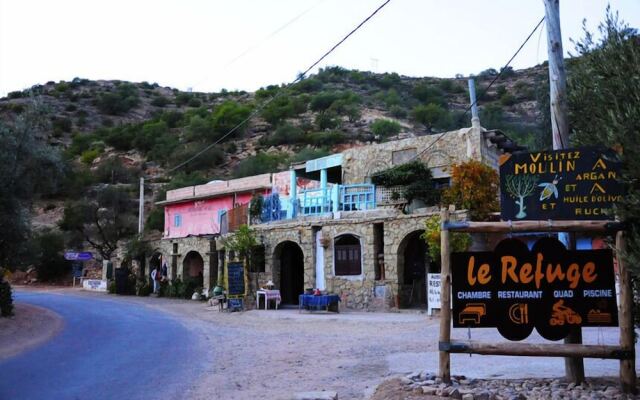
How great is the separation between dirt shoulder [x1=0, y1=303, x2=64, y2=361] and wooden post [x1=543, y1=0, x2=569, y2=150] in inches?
430

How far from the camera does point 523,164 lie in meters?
7.35

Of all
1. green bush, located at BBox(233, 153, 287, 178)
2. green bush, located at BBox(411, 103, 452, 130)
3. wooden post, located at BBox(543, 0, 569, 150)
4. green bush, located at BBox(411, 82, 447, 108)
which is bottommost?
wooden post, located at BBox(543, 0, 569, 150)

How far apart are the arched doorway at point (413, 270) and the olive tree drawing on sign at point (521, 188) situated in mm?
13553

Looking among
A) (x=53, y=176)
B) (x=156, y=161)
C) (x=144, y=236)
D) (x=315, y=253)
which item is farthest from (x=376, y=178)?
(x=156, y=161)

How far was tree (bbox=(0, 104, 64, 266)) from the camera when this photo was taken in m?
15.1

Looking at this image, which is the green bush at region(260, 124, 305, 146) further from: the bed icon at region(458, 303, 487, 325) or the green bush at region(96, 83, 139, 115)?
the bed icon at region(458, 303, 487, 325)

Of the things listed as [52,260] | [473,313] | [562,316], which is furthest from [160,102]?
[562,316]

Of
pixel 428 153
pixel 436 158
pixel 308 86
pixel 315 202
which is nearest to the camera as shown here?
pixel 436 158

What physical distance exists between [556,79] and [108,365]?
28.9ft

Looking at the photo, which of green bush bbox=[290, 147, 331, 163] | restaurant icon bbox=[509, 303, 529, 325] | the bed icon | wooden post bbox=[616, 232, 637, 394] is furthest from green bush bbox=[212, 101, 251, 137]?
wooden post bbox=[616, 232, 637, 394]

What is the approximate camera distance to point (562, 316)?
22.9ft

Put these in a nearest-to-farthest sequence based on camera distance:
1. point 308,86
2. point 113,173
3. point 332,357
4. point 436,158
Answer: point 332,357
point 436,158
point 113,173
point 308,86

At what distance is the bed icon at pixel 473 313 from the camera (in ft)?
23.6

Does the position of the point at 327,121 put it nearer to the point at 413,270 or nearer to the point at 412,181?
the point at 412,181
